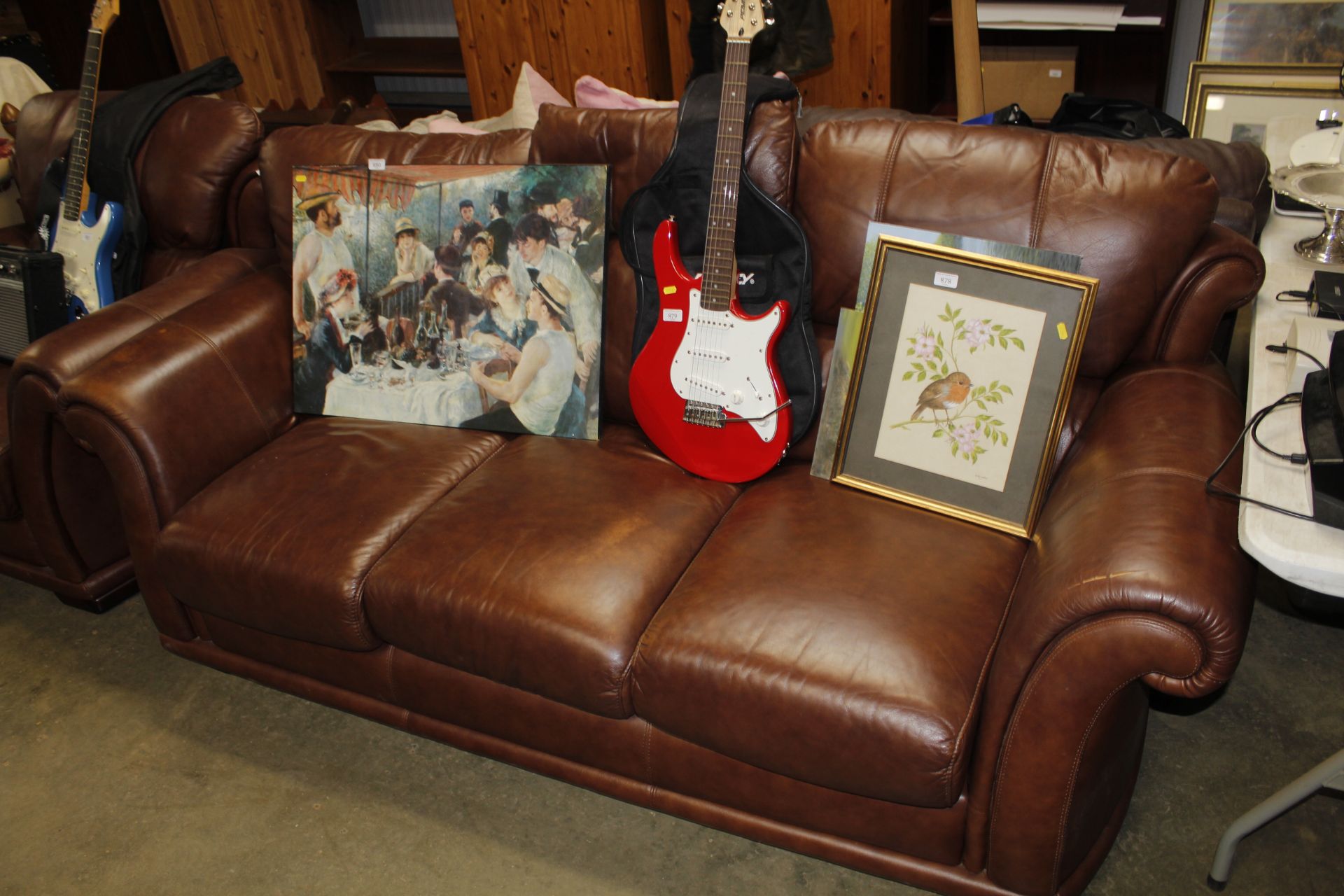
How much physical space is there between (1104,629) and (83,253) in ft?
7.77

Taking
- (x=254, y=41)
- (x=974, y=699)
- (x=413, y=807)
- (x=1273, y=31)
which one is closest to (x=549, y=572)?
(x=413, y=807)

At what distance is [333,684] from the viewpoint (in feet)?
6.17

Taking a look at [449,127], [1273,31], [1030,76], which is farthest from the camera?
[1030,76]

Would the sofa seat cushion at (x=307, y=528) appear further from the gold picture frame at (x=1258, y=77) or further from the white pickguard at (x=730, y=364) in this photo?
the gold picture frame at (x=1258, y=77)

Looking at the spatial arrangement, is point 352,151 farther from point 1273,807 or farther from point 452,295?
point 1273,807

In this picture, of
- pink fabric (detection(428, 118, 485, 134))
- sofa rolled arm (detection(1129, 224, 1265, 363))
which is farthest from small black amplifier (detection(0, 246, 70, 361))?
sofa rolled arm (detection(1129, 224, 1265, 363))

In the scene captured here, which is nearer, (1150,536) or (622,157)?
(1150,536)

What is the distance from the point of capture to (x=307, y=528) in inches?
68.1

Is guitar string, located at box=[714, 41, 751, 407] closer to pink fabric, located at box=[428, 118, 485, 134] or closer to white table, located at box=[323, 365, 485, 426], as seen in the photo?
white table, located at box=[323, 365, 485, 426]

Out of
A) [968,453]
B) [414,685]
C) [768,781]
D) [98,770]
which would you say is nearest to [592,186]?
[968,453]

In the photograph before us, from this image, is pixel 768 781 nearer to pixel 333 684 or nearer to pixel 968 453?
pixel 968 453

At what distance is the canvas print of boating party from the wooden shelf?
88.7 inches

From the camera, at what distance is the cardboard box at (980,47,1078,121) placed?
3.02 meters

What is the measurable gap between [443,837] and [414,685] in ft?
0.86
